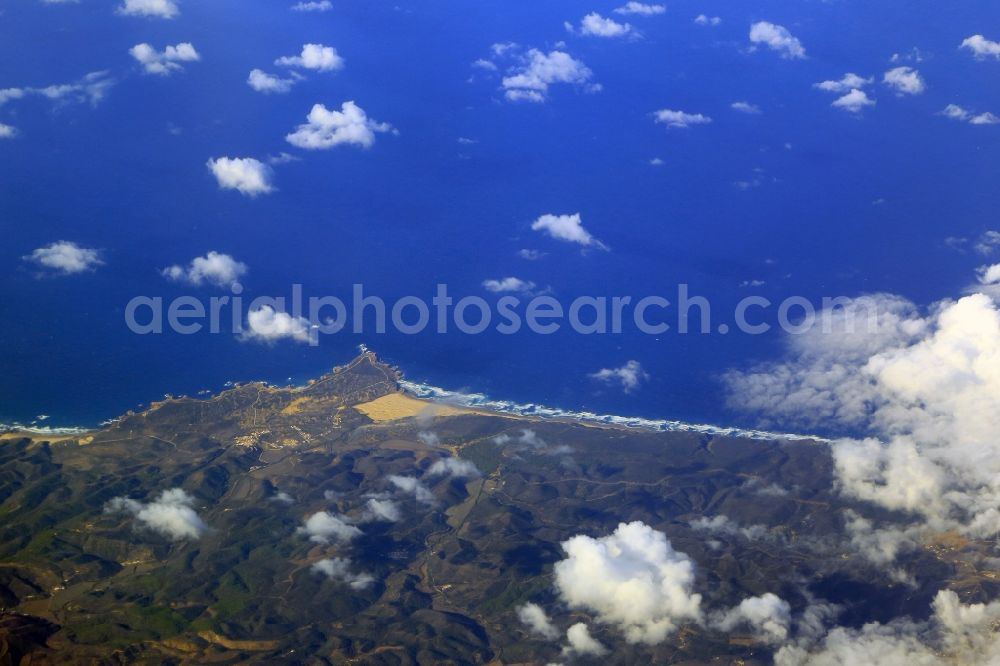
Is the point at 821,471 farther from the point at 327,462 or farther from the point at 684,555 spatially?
the point at 327,462

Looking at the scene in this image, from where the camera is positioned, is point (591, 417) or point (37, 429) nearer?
point (37, 429)

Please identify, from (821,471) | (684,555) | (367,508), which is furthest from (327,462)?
(821,471)

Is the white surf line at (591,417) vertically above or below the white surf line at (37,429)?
above

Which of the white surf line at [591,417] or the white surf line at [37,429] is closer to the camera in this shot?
the white surf line at [37,429]

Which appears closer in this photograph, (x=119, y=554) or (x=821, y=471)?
(x=119, y=554)

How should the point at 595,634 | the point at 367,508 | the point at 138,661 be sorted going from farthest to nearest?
1. the point at 367,508
2. the point at 595,634
3. the point at 138,661

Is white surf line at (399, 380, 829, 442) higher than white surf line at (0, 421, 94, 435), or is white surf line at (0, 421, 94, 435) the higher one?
white surf line at (399, 380, 829, 442)

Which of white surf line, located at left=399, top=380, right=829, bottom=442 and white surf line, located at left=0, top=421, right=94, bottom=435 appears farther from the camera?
white surf line, located at left=399, top=380, right=829, bottom=442

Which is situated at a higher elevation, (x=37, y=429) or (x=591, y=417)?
(x=591, y=417)
